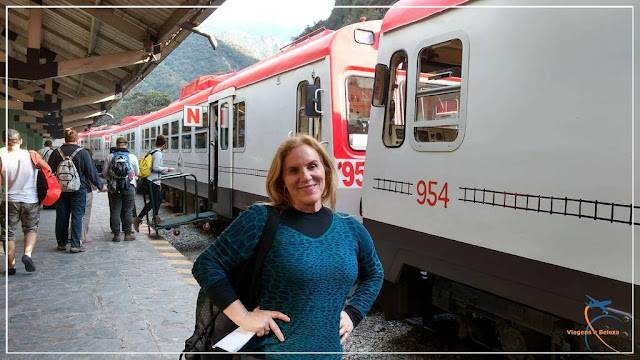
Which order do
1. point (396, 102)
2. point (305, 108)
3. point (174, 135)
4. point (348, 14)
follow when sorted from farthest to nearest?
point (348, 14) < point (174, 135) < point (305, 108) < point (396, 102)

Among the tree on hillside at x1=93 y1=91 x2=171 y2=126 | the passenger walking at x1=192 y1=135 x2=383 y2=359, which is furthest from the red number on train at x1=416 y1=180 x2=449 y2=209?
the tree on hillside at x1=93 y1=91 x2=171 y2=126

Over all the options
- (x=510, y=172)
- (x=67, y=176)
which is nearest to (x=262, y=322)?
(x=510, y=172)

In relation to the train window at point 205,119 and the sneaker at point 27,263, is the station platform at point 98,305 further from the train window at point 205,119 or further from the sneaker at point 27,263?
the train window at point 205,119

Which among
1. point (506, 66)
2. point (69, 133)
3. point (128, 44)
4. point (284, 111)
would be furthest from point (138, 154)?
point (506, 66)

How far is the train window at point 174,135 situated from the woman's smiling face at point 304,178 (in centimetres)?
1159

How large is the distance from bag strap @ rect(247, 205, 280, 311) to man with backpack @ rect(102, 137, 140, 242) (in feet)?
22.0

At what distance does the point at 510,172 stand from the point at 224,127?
273 inches

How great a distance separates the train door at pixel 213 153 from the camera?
31.9ft

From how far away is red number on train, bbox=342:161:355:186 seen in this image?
556 cm

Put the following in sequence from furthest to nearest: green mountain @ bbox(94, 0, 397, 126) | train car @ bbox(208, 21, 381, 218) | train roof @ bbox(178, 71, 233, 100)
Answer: green mountain @ bbox(94, 0, 397, 126) < train roof @ bbox(178, 71, 233, 100) < train car @ bbox(208, 21, 381, 218)

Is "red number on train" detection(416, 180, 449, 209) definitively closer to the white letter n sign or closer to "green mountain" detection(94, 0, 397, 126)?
the white letter n sign

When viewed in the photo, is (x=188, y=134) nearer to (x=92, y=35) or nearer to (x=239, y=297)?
(x=92, y=35)

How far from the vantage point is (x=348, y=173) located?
5.59 metres

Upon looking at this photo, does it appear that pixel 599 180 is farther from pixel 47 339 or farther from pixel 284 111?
pixel 284 111
